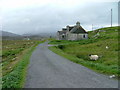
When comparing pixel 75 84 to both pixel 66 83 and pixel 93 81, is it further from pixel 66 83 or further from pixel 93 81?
pixel 93 81

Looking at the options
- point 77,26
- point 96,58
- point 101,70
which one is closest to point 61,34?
point 77,26

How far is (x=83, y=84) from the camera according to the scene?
8266mm

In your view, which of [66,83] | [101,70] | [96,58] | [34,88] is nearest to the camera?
[34,88]

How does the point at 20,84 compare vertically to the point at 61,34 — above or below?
below

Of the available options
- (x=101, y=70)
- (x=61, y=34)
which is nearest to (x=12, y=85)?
(x=101, y=70)

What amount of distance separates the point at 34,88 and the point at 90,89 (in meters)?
3.47

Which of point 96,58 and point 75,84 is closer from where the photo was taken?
point 75,84

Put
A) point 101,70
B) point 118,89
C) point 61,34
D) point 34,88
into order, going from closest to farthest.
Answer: point 118,89 < point 34,88 < point 101,70 < point 61,34

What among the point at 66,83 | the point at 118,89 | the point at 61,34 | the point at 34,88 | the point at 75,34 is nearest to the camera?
the point at 118,89

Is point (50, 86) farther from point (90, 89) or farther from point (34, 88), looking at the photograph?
point (90, 89)

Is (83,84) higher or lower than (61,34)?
lower

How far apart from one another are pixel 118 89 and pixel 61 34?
7436 cm

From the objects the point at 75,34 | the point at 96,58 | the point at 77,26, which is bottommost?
the point at 96,58

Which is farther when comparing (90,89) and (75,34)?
(75,34)
